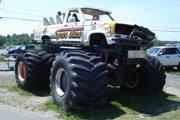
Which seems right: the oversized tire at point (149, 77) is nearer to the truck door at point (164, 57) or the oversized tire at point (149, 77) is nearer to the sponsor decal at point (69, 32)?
the sponsor decal at point (69, 32)

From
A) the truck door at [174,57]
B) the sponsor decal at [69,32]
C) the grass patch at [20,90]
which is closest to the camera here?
the sponsor decal at [69,32]

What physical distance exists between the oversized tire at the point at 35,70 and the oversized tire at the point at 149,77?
303 centimetres

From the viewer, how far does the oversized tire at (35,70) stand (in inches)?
320

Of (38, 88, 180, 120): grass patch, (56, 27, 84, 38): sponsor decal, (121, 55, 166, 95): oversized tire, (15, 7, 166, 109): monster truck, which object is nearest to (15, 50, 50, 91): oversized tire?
(15, 7, 166, 109): monster truck

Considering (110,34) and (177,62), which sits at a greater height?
(110,34)

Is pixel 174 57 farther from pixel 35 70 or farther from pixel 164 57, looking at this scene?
pixel 35 70

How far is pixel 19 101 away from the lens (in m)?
7.21

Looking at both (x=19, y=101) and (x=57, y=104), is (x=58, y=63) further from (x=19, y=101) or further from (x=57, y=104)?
(x=19, y=101)

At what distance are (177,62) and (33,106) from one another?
12903mm

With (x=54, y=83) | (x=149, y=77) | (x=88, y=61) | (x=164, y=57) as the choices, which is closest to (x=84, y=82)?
(x=88, y=61)

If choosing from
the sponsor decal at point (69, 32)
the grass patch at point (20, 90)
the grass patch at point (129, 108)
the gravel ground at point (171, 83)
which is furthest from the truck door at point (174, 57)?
the grass patch at point (20, 90)

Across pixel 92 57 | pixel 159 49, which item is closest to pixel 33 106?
pixel 92 57

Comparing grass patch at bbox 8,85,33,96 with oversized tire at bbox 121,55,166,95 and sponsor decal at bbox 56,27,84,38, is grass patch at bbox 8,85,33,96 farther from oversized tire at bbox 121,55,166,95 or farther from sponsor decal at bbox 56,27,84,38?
oversized tire at bbox 121,55,166,95

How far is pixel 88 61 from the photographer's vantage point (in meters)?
5.72
